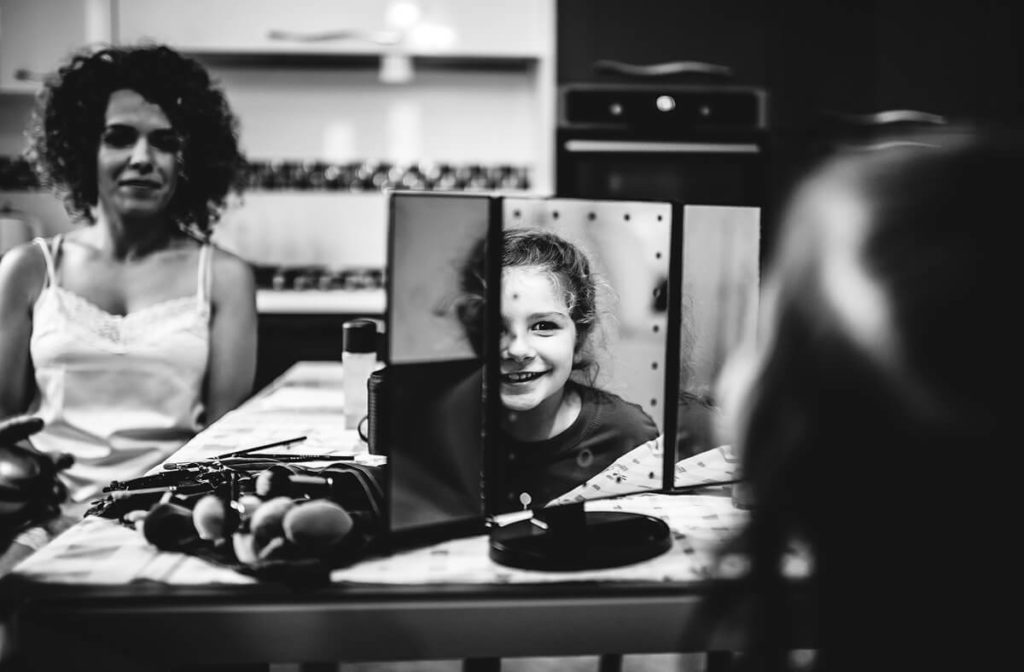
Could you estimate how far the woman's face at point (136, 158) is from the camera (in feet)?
5.91

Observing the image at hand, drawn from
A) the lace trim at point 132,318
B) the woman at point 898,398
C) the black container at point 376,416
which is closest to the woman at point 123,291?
the lace trim at point 132,318

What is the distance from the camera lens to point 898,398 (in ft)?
1.43

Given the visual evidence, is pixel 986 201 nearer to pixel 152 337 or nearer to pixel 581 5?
pixel 152 337

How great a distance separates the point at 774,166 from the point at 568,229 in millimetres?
2580

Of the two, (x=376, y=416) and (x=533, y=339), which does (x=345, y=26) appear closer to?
(x=376, y=416)

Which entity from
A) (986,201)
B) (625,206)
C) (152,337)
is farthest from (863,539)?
(152,337)

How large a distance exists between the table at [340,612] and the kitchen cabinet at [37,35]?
9.37 ft

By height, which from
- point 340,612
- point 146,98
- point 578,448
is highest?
point 146,98

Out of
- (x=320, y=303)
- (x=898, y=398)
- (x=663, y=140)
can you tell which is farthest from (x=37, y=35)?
(x=898, y=398)

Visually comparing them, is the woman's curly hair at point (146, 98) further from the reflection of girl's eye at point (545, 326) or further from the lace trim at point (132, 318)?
the reflection of girl's eye at point (545, 326)

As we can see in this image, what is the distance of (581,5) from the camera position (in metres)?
3.19

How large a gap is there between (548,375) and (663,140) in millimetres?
2484

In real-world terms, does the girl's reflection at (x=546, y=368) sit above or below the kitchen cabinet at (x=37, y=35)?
below

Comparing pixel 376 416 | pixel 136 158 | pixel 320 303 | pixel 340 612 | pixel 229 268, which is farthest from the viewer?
pixel 320 303
